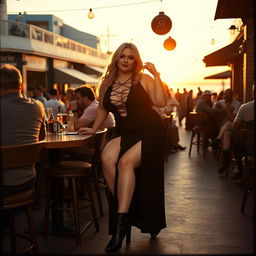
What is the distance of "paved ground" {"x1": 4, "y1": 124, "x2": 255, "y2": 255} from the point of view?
11.8 feet

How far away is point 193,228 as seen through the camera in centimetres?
416

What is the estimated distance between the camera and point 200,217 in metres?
4.54

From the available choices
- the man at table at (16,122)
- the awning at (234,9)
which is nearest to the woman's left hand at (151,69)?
the man at table at (16,122)

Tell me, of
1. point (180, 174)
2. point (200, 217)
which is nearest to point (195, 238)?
point (200, 217)

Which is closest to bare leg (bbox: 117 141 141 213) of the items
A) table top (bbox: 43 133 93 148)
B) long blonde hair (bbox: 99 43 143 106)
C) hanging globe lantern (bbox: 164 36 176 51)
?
table top (bbox: 43 133 93 148)

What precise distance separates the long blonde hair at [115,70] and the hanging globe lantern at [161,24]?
19.9ft

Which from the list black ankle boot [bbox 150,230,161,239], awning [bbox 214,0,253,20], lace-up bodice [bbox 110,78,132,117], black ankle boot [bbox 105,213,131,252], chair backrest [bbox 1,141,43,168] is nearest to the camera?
chair backrest [bbox 1,141,43,168]

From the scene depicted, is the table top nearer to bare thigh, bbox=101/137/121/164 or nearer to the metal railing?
bare thigh, bbox=101/137/121/164

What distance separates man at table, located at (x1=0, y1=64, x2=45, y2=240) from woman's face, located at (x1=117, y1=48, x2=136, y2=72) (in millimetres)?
752

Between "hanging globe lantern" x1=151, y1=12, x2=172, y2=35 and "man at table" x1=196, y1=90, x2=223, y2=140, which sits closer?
"man at table" x1=196, y1=90, x2=223, y2=140

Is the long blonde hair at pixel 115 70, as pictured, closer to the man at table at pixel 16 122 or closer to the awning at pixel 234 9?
the man at table at pixel 16 122

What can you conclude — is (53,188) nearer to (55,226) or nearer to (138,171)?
(55,226)

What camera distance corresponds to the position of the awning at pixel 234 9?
7.46 meters

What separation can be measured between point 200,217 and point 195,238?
0.70m
